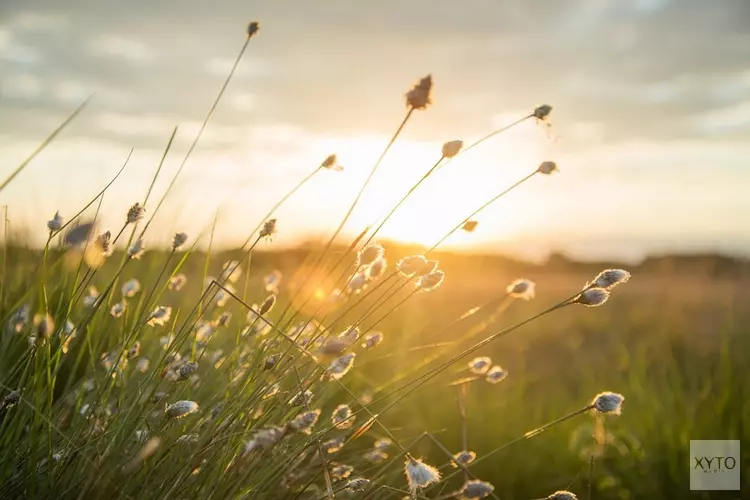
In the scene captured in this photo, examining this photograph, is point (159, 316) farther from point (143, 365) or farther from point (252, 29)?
point (252, 29)

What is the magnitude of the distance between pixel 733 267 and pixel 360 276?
333 inches

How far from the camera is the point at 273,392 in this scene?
6.97 ft

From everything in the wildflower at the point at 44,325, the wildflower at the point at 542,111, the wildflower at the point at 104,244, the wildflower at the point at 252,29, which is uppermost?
the wildflower at the point at 252,29

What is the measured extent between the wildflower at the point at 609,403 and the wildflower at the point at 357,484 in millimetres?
632

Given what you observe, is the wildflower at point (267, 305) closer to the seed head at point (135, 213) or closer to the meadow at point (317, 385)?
the meadow at point (317, 385)

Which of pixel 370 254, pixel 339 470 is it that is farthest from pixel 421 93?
pixel 339 470

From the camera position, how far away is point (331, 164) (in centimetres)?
224

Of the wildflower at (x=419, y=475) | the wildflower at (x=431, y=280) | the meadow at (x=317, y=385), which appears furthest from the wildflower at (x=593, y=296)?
the wildflower at (x=419, y=475)

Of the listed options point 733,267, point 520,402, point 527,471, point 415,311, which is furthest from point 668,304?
point 527,471

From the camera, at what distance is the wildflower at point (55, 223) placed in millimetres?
1968

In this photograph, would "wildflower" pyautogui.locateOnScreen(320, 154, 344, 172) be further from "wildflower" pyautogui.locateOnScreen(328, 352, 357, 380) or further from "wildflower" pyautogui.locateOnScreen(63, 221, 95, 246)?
"wildflower" pyautogui.locateOnScreen(63, 221, 95, 246)

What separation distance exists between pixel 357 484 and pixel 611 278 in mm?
851

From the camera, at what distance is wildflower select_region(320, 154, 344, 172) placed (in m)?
2.21

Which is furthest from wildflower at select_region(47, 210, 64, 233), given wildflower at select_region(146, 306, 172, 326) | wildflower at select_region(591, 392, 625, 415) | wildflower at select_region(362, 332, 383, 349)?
wildflower at select_region(591, 392, 625, 415)
